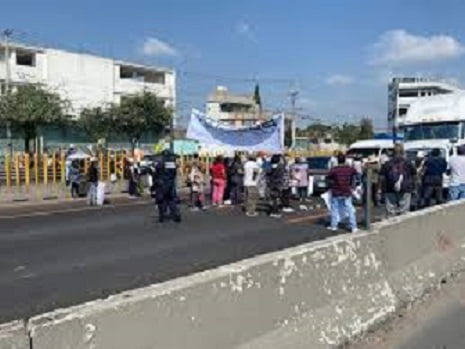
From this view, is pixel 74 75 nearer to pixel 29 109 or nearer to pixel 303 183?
pixel 29 109

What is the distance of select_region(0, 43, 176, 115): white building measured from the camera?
7744 cm

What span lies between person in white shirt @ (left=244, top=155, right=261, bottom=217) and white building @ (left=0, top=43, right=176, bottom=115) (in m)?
49.4

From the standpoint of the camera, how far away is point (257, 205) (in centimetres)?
2622

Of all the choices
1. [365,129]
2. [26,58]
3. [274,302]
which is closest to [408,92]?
[365,129]

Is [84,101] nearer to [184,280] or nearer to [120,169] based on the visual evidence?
[120,169]

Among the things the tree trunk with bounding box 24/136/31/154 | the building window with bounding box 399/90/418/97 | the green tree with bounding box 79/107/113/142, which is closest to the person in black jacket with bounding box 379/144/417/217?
the tree trunk with bounding box 24/136/31/154

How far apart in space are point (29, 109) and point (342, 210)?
4988cm

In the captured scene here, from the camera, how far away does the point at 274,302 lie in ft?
21.7

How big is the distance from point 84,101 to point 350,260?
76441 mm

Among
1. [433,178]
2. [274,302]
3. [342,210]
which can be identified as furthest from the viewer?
[433,178]

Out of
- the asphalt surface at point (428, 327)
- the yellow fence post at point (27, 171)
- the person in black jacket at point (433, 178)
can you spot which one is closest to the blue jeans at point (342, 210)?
the person in black jacket at point (433, 178)

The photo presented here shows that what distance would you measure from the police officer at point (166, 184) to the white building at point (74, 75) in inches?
2051

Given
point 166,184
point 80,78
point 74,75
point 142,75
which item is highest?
point 142,75

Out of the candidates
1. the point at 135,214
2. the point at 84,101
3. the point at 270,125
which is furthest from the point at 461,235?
the point at 84,101
